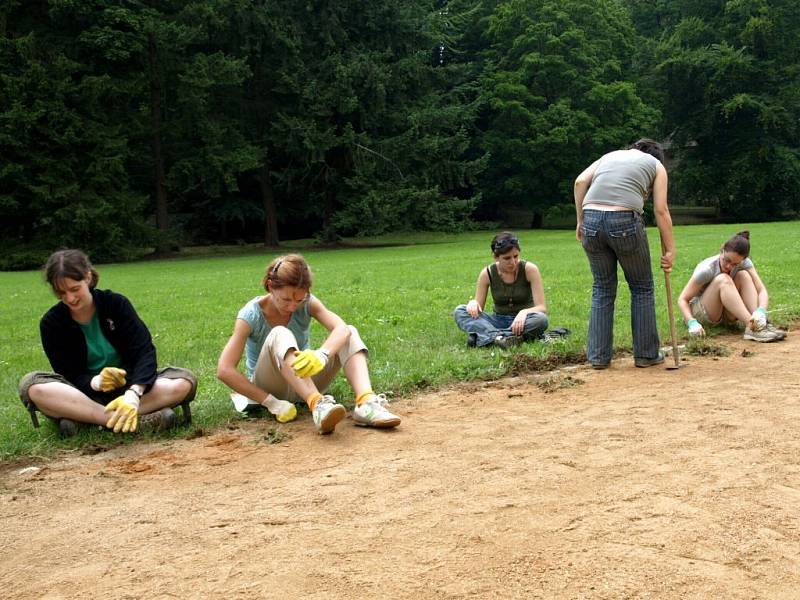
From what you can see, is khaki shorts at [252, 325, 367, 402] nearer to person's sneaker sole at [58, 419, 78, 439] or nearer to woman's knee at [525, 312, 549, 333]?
person's sneaker sole at [58, 419, 78, 439]

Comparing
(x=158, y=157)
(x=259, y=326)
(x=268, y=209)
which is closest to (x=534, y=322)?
(x=259, y=326)

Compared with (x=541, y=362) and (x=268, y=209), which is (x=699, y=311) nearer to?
(x=541, y=362)

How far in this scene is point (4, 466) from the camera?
447 cm

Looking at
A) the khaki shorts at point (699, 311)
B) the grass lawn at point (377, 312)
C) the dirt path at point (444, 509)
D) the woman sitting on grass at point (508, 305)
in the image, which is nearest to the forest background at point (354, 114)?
the grass lawn at point (377, 312)

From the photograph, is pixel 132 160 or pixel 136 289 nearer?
pixel 136 289

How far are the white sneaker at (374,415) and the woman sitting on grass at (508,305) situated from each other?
2610 millimetres

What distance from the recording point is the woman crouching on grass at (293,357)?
4.73 metres

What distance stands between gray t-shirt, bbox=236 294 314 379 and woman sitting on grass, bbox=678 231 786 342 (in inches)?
151

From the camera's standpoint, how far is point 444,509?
3402mm

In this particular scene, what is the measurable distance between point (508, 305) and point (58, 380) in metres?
4.17

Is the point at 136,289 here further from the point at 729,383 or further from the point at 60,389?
the point at 729,383

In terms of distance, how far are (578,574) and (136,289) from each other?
48.7ft

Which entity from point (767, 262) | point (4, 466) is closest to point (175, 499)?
point (4, 466)

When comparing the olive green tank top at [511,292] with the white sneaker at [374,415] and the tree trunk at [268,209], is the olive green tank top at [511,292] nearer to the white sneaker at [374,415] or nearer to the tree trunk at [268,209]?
the white sneaker at [374,415]
